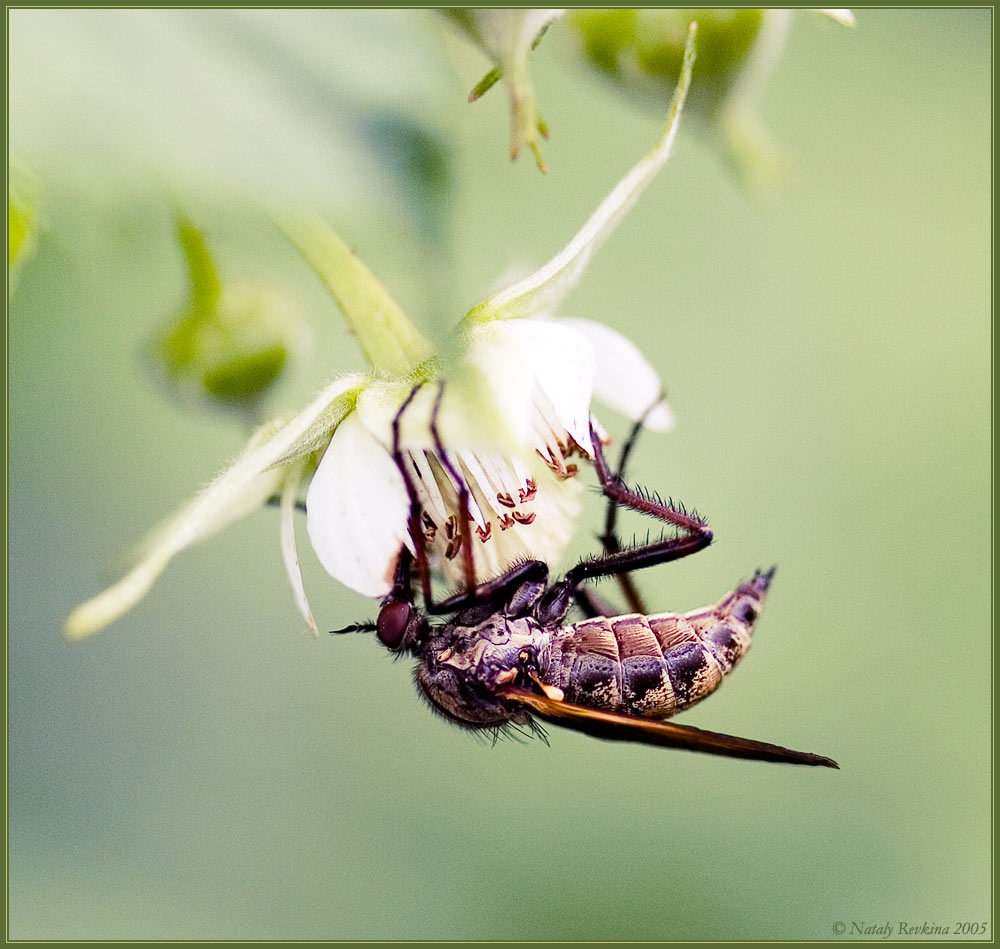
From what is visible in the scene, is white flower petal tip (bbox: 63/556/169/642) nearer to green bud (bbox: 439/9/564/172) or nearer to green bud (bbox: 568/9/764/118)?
Result: green bud (bbox: 439/9/564/172)

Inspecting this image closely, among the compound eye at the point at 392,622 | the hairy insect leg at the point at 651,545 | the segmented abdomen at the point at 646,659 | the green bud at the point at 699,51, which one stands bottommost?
the segmented abdomen at the point at 646,659

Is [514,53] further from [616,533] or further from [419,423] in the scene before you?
[616,533]

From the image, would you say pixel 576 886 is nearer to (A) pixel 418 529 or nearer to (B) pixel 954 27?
(A) pixel 418 529

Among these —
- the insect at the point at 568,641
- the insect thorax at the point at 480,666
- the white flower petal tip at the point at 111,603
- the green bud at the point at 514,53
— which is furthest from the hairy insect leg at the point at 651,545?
the white flower petal tip at the point at 111,603

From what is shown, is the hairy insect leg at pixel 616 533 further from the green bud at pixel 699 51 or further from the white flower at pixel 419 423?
the green bud at pixel 699 51

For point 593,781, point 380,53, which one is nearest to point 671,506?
point 380,53
